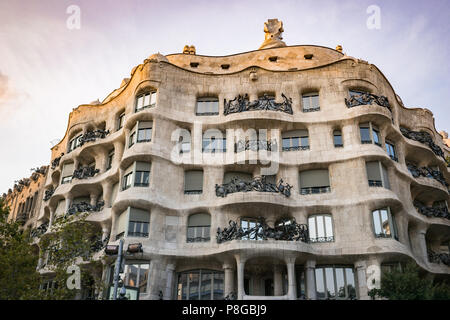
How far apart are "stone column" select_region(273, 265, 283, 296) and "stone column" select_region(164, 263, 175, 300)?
18.1 feet

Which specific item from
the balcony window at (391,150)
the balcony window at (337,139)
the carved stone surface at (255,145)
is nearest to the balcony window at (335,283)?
the balcony window at (337,139)

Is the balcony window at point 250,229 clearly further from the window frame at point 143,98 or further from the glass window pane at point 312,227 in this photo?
the window frame at point 143,98

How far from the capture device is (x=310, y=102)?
29469 mm

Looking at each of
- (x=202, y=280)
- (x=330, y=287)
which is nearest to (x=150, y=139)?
(x=202, y=280)

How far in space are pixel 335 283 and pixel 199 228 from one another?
7991 millimetres

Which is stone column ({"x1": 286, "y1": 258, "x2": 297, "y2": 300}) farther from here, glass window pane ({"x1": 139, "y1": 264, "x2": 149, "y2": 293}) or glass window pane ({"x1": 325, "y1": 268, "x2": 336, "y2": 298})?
glass window pane ({"x1": 139, "y1": 264, "x2": 149, "y2": 293})

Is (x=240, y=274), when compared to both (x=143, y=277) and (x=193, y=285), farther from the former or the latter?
(x=143, y=277)

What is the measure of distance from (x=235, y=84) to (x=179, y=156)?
632 cm

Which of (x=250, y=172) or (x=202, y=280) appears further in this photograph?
(x=250, y=172)

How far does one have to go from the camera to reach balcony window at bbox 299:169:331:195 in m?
26.7

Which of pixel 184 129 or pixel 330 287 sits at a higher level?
pixel 184 129

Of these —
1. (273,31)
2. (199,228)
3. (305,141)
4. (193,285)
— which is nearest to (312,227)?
(305,141)

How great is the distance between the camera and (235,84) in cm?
3012
